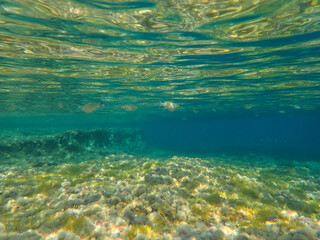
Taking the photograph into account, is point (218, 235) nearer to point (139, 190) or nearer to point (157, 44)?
point (139, 190)

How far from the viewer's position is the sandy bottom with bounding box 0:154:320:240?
13.5 feet

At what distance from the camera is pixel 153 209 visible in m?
5.24

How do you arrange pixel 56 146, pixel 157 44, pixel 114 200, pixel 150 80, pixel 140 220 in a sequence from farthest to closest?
pixel 150 80 < pixel 56 146 < pixel 157 44 < pixel 114 200 < pixel 140 220

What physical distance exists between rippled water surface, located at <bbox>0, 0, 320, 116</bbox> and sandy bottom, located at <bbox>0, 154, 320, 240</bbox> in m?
5.58

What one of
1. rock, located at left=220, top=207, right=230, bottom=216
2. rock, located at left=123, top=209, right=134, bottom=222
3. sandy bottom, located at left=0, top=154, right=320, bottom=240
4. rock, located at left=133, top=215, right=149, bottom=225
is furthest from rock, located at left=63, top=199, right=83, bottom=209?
rock, located at left=220, top=207, right=230, bottom=216

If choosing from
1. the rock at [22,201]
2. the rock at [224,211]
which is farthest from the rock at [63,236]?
the rock at [224,211]

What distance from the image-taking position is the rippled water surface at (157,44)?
7.74 meters

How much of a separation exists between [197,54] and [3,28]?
34.6ft

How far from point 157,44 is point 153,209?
8.96 meters

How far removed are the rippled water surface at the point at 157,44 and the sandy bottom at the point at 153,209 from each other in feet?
18.3

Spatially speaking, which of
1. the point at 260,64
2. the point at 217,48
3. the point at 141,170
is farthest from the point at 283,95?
the point at 141,170

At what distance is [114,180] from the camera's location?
7520 mm

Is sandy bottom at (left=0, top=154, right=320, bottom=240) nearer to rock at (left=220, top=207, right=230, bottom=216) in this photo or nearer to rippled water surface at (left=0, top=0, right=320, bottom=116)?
rock at (left=220, top=207, right=230, bottom=216)

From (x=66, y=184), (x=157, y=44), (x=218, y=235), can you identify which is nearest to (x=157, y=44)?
(x=157, y=44)
